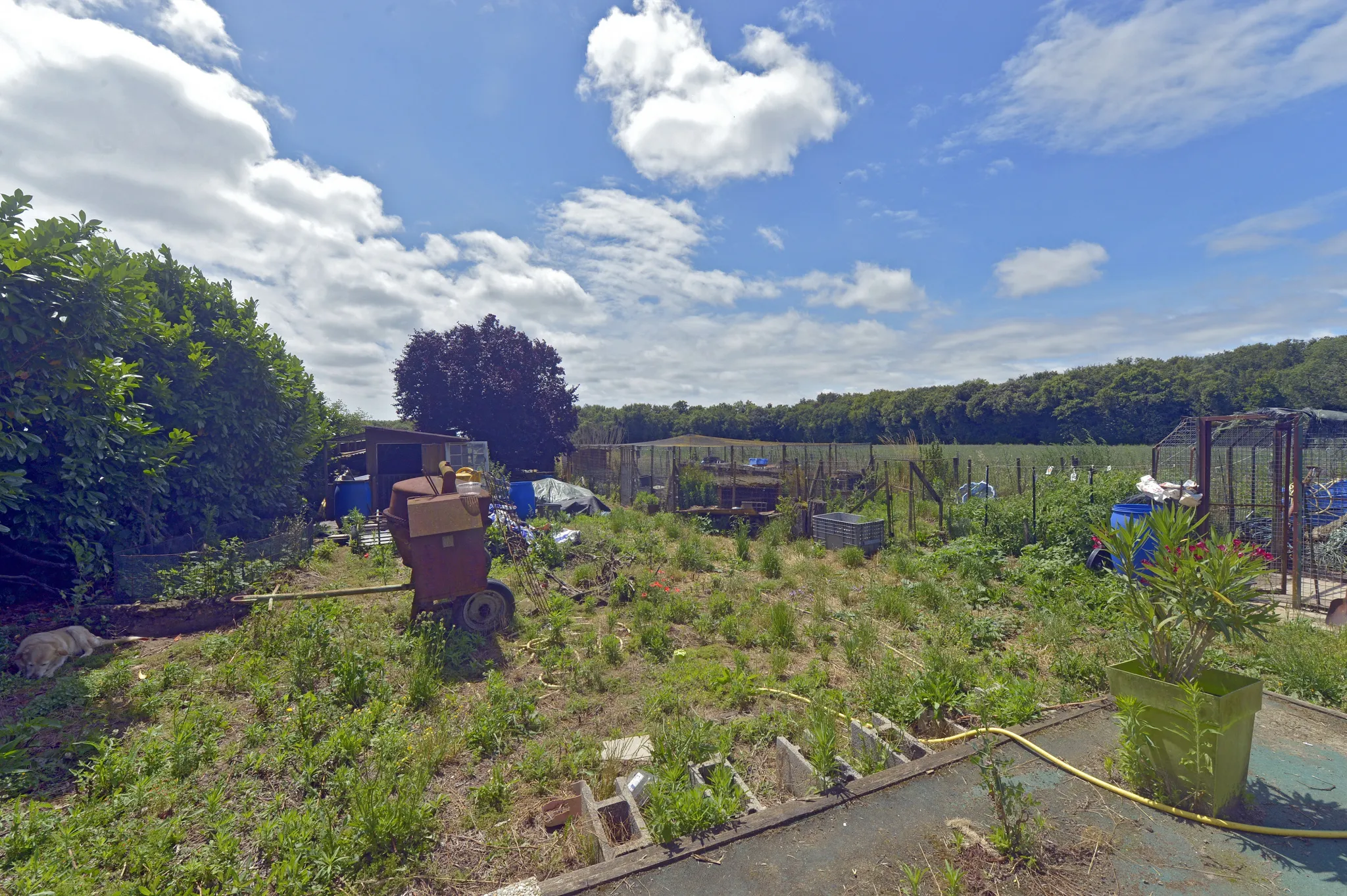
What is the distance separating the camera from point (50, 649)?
506 cm

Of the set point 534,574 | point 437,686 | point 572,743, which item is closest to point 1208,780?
point 572,743

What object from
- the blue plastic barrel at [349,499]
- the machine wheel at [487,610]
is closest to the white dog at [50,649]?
the machine wheel at [487,610]

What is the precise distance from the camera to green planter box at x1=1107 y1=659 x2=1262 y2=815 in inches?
104

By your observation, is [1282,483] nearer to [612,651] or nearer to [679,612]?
[679,612]

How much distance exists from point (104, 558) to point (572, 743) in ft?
21.8

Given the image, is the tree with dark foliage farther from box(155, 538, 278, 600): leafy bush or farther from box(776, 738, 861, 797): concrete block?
box(776, 738, 861, 797): concrete block

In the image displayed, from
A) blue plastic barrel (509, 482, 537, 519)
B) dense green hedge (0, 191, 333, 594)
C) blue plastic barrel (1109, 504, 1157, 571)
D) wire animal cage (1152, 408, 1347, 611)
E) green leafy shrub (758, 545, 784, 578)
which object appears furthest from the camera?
blue plastic barrel (509, 482, 537, 519)

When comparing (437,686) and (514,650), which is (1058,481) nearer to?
(514,650)

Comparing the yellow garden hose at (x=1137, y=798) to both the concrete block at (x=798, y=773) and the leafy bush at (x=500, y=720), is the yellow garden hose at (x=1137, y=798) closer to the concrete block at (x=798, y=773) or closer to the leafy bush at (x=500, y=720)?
the concrete block at (x=798, y=773)

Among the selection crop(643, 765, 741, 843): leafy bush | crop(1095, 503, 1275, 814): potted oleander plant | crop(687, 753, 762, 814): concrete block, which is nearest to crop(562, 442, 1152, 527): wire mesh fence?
crop(1095, 503, 1275, 814): potted oleander plant

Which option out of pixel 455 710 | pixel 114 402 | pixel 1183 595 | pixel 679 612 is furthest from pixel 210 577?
pixel 1183 595

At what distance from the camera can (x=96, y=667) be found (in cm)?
510

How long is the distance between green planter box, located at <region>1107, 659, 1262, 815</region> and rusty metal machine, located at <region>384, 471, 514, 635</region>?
547cm

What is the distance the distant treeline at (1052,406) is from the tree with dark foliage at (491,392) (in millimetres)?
5583
